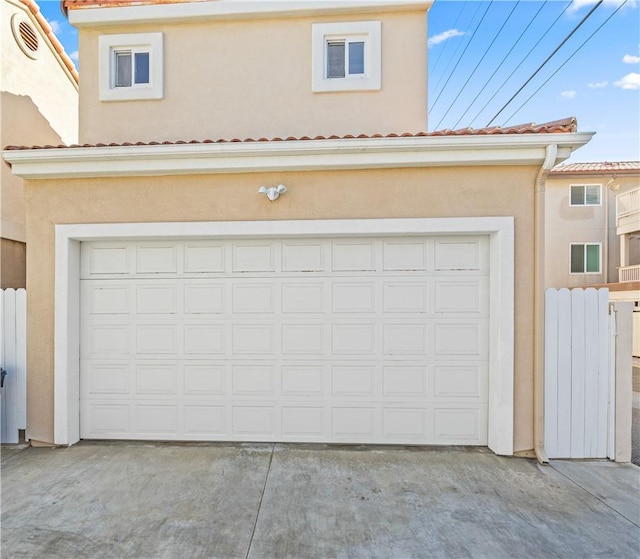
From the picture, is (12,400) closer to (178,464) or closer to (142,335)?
(142,335)

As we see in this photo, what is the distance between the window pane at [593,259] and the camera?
16891 mm

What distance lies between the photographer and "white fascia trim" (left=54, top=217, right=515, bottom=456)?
4570mm

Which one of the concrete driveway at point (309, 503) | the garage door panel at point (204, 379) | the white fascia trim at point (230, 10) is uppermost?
the white fascia trim at point (230, 10)

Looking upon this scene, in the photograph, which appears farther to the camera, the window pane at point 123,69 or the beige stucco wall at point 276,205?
the window pane at point 123,69

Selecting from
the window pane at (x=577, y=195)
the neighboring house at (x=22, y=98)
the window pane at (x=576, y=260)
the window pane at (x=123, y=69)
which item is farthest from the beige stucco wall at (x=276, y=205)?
the window pane at (x=577, y=195)

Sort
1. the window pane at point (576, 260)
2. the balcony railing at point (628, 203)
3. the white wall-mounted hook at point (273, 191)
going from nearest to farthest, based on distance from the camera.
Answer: the white wall-mounted hook at point (273, 191), the balcony railing at point (628, 203), the window pane at point (576, 260)

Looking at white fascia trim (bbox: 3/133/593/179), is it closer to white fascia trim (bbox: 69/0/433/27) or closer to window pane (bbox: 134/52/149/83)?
window pane (bbox: 134/52/149/83)

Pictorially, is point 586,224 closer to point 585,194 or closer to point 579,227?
point 579,227

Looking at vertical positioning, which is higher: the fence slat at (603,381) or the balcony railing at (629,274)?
the balcony railing at (629,274)

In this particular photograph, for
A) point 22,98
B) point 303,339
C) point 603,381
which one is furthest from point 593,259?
point 22,98

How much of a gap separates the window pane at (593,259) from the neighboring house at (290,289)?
15.8 m

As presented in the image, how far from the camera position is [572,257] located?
17.0 meters

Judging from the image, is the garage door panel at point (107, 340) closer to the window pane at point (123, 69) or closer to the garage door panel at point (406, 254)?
the garage door panel at point (406, 254)

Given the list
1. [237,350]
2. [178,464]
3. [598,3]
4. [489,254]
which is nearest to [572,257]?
[598,3]
